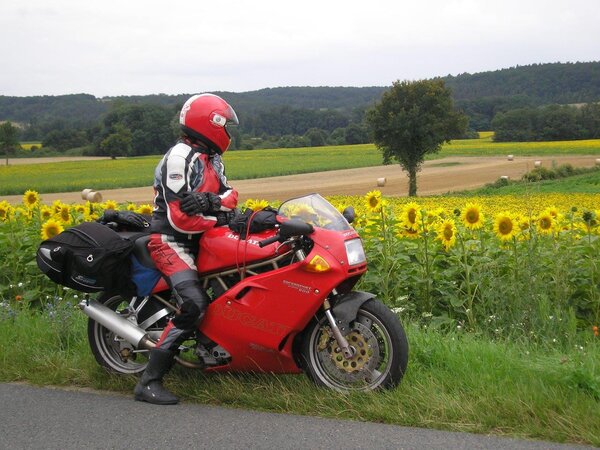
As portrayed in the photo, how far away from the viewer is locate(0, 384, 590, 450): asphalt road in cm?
413

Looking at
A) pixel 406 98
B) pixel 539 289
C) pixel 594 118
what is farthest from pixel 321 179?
pixel 594 118

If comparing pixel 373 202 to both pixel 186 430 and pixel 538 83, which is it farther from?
pixel 538 83

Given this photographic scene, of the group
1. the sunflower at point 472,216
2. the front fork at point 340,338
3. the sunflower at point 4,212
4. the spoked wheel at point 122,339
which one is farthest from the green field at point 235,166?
the front fork at point 340,338

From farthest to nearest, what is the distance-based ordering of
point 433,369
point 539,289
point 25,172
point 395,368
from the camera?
point 25,172, point 539,289, point 433,369, point 395,368

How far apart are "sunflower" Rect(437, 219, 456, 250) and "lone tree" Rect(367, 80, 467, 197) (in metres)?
44.8

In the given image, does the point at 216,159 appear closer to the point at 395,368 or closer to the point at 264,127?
the point at 395,368

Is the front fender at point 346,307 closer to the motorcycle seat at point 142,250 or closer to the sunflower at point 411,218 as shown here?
the motorcycle seat at point 142,250

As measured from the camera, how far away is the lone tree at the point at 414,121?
173ft

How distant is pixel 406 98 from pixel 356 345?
50.5 m

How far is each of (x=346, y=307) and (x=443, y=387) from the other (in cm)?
74

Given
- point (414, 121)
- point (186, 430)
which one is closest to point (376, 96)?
point (414, 121)

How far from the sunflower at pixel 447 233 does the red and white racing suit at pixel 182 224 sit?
258cm

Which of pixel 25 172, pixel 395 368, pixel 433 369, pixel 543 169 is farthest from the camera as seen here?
pixel 25 172

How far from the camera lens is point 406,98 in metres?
54.1
